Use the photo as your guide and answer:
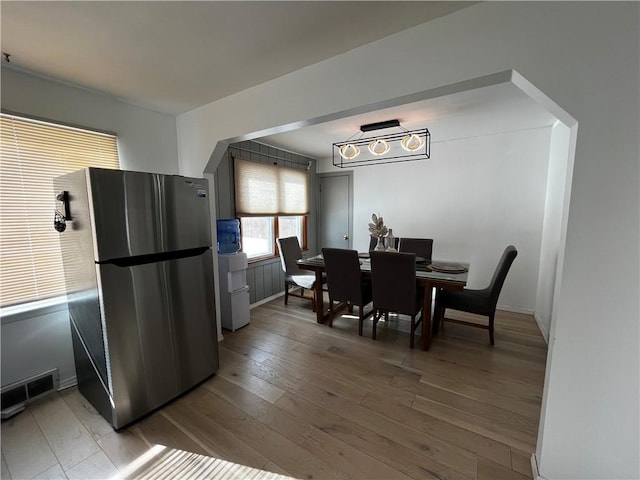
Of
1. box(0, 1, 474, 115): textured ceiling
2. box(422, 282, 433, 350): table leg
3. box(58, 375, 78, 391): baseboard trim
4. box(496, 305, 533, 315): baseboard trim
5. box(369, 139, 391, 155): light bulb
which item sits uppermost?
box(0, 1, 474, 115): textured ceiling

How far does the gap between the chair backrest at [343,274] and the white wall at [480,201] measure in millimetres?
1788

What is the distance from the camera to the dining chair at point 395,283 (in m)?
2.44

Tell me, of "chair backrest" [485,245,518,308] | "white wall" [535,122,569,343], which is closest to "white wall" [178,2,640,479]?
"chair backrest" [485,245,518,308]

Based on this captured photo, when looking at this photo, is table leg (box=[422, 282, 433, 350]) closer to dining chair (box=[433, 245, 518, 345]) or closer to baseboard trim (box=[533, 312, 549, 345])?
dining chair (box=[433, 245, 518, 345])

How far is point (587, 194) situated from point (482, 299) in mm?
1814

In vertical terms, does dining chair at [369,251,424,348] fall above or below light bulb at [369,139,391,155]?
below

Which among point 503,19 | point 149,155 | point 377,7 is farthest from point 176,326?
point 503,19

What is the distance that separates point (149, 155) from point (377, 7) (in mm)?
2387

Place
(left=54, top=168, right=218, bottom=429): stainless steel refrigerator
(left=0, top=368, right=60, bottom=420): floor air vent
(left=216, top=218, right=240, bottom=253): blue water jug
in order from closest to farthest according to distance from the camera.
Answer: (left=54, top=168, right=218, bottom=429): stainless steel refrigerator, (left=0, top=368, right=60, bottom=420): floor air vent, (left=216, top=218, right=240, bottom=253): blue water jug

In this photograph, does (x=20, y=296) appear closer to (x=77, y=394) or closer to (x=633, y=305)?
(x=77, y=394)

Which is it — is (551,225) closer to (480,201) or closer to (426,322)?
(480,201)

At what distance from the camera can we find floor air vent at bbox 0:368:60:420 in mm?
1763

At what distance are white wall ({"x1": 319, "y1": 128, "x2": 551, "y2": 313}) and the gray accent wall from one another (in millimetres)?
1414

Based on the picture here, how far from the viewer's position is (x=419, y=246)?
11.5 feet
